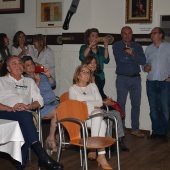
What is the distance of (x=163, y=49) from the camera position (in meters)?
6.04

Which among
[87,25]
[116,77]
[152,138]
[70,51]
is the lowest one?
[152,138]

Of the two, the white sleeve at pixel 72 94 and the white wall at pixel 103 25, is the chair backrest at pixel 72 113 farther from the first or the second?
the white wall at pixel 103 25

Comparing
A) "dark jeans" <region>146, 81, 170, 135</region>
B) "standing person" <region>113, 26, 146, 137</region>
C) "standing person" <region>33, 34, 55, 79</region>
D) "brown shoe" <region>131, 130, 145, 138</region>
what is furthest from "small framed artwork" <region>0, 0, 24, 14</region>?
"brown shoe" <region>131, 130, 145, 138</region>

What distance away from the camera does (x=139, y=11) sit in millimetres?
6484

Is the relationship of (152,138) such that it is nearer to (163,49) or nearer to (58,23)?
(163,49)

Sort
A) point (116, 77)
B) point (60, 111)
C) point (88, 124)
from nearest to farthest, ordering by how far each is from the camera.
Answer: point (60, 111)
point (88, 124)
point (116, 77)

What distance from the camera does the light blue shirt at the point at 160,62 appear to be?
6004mm

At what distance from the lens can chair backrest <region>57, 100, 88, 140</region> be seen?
4.01m

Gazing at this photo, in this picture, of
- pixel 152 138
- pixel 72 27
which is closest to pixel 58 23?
pixel 72 27

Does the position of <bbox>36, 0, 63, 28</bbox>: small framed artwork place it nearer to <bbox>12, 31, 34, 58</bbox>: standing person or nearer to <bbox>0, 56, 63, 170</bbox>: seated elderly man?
<bbox>12, 31, 34, 58</bbox>: standing person

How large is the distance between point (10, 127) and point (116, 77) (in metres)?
3.47

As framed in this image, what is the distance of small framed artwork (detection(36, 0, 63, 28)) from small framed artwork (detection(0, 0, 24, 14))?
0.39 metres

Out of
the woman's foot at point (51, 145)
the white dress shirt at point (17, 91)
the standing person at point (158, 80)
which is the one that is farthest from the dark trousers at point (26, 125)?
the standing person at point (158, 80)

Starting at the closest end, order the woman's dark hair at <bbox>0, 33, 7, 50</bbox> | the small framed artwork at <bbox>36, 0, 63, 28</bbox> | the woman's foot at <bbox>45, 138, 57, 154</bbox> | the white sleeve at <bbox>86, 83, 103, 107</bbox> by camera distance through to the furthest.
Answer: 1. the white sleeve at <bbox>86, 83, 103, 107</bbox>
2. the woman's foot at <bbox>45, 138, 57, 154</bbox>
3. the woman's dark hair at <bbox>0, 33, 7, 50</bbox>
4. the small framed artwork at <bbox>36, 0, 63, 28</bbox>
